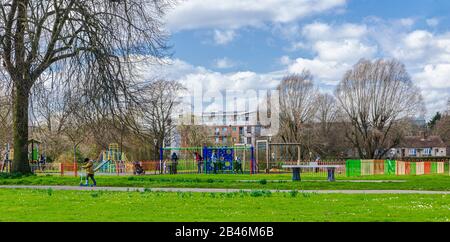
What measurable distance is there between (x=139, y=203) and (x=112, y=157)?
45.3m

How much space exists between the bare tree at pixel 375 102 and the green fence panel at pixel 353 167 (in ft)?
116

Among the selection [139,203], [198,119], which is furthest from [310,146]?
[139,203]

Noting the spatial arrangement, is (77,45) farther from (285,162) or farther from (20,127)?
(285,162)

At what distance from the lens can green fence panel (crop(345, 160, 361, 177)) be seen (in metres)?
44.0

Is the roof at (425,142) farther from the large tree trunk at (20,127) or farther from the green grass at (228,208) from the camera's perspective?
the green grass at (228,208)

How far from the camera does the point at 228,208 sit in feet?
51.2

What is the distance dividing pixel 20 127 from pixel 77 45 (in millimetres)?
6433

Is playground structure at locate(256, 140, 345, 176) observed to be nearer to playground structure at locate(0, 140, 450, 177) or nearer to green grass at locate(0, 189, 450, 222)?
playground structure at locate(0, 140, 450, 177)

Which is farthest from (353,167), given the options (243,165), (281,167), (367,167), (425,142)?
(425,142)

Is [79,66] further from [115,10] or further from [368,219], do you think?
[368,219]

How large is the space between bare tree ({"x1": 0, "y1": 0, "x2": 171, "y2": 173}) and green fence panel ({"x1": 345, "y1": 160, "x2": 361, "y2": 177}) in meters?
18.5

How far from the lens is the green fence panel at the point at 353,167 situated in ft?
144

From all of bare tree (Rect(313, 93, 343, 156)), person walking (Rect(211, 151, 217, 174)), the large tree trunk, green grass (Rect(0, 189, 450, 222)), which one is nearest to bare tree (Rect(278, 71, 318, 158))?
bare tree (Rect(313, 93, 343, 156))

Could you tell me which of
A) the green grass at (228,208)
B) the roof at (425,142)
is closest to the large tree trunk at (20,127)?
the green grass at (228,208)
